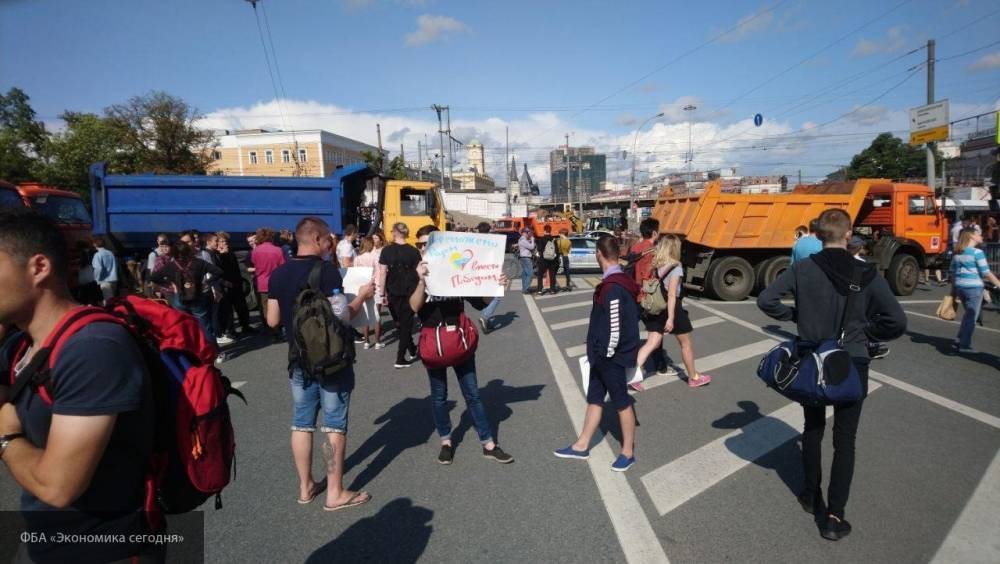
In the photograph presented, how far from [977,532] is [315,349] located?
412 cm

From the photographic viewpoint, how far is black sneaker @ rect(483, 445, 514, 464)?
4043 mm

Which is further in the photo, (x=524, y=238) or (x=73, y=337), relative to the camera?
(x=524, y=238)

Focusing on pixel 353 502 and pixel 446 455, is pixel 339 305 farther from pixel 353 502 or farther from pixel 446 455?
pixel 446 455

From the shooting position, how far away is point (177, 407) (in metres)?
1.66

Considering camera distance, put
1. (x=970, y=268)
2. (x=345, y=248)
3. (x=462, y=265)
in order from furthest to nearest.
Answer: (x=345, y=248), (x=970, y=268), (x=462, y=265)

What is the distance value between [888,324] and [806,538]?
135 cm

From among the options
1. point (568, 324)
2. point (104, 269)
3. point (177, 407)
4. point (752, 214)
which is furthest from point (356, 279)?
point (752, 214)

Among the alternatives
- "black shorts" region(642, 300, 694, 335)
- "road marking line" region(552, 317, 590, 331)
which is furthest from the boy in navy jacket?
"road marking line" region(552, 317, 590, 331)

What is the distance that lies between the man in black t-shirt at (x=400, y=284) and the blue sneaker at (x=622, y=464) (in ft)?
11.8

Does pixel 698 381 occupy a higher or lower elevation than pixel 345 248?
lower

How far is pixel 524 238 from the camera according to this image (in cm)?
1402

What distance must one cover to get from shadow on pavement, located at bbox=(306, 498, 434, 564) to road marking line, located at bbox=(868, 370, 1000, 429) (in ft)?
16.9

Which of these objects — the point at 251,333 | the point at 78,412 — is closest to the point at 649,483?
the point at 78,412

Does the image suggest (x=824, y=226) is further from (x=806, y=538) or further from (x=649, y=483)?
(x=649, y=483)
